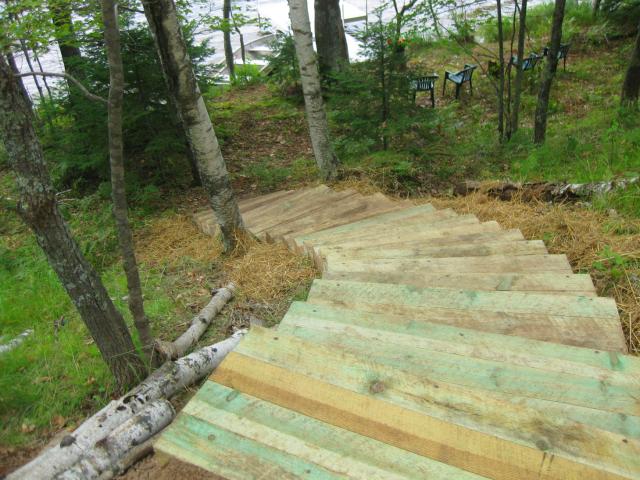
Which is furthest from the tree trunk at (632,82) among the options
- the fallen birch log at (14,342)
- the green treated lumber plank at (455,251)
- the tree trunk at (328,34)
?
the fallen birch log at (14,342)

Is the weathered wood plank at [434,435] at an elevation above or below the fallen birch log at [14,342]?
above

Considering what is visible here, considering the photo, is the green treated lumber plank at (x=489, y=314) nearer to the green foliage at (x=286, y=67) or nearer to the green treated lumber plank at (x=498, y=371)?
the green treated lumber plank at (x=498, y=371)

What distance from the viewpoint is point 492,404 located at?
5.38ft

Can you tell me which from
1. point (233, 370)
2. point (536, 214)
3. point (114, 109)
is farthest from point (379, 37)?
point (233, 370)

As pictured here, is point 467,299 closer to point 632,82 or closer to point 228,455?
point 228,455

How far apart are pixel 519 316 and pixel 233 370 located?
1.48 meters

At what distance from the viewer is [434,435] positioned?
1.54 m

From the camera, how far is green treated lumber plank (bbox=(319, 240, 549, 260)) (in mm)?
3439

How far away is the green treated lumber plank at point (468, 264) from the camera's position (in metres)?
3.11

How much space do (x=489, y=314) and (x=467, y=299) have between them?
16cm

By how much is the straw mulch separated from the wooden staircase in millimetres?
487

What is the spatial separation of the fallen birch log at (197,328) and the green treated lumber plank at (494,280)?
3.38ft

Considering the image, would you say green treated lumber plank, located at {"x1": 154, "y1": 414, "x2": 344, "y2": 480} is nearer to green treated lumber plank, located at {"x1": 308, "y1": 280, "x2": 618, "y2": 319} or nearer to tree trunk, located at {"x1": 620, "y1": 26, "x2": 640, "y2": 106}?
green treated lumber plank, located at {"x1": 308, "y1": 280, "x2": 618, "y2": 319}

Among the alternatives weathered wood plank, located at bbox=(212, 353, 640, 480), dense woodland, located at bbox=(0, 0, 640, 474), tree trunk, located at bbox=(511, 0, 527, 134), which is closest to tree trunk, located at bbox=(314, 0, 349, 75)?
dense woodland, located at bbox=(0, 0, 640, 474)
